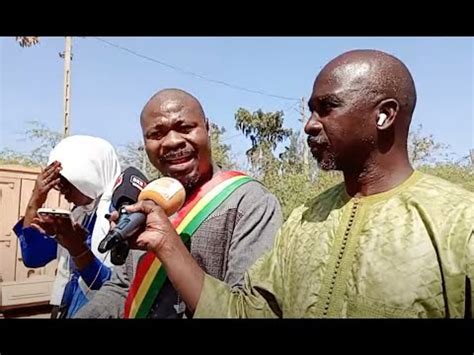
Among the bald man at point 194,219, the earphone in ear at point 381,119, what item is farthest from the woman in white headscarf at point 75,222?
the earphone in ear at point 381,119

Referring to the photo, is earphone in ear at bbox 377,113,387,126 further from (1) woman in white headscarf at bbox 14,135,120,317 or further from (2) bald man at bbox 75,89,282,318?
(1) woman in white headscarf at bbox 14,135,120,317

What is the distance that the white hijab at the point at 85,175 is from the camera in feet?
5.95

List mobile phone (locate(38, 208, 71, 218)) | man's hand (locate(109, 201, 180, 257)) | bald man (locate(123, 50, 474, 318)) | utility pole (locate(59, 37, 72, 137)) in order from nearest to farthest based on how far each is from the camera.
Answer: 1. bald man (locate(123, 50, 474, 318))
2. man's hand (locate(109, 201, 180, 257))
3. mobile phone (locate(38, 208, 71, 218))
4. utility pole (locate(59, 37, 72, 137))

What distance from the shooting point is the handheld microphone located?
1.16m

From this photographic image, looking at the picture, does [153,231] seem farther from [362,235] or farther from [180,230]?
[362,235]

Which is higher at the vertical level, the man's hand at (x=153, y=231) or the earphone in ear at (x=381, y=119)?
the earphone in ear at (x=381, y=119)

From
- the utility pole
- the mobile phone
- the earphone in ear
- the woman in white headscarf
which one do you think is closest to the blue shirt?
the woman in white headscarf

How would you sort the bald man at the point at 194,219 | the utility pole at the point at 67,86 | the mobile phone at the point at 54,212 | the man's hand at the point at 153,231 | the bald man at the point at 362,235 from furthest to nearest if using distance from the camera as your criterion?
the utility pole at the point at 67,86, the mobile phone at the point at 54,212, the bald man at the point at 194,219, the man's hand at the point at 153,231, the bald man at the point at 362,235

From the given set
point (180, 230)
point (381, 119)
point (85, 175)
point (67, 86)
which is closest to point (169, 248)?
point (180, 230)

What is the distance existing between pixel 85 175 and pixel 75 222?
18 centimetres

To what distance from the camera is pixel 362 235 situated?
1.19m

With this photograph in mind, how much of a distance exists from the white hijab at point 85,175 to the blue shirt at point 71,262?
4cm

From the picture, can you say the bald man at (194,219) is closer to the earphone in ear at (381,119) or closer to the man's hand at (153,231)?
the man's hand at (153,231)

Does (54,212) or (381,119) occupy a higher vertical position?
(381,119)
